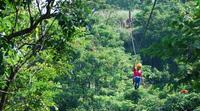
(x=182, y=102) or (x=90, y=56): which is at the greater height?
(x=182, y=102)

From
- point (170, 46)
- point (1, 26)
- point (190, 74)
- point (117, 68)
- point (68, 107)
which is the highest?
point (1, 26)

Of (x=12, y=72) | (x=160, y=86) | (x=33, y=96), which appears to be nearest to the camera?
(x=12, y=72)

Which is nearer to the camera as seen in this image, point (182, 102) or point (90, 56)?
point (182, 102)

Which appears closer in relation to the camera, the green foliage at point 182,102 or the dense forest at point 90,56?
the dense forest at point 90,56

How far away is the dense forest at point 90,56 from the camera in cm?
484

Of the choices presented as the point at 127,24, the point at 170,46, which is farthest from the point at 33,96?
the point at 127,24

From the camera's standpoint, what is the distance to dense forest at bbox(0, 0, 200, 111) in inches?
191

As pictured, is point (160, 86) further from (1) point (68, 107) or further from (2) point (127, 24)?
(2) point (127, 24)

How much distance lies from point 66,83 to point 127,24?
52.8 ft

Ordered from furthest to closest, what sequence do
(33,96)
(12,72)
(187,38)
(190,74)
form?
1. (33,96)
2. (190,74)
3. (187,38)
4. (12,72)

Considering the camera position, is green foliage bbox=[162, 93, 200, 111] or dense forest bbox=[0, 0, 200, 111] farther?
green foliage bbox=[162, 93, 200, 111]

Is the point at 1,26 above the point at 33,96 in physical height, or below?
above

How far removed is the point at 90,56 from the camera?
26.6 metres

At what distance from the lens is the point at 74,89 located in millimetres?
26219
